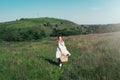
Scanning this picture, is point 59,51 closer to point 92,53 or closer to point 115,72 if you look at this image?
point 92,53

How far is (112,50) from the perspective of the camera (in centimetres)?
1870

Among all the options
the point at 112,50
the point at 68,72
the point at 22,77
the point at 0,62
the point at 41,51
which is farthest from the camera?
the point at 41,51

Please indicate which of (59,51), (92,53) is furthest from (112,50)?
(59,51)

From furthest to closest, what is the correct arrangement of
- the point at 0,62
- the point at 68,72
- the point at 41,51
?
the point at 41,51 → the point at 0,62 → the point at 68,72

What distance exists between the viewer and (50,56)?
19.6m

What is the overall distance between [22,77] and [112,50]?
7044 mm

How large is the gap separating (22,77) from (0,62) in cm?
276

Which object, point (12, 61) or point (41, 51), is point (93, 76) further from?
point (41, 51)

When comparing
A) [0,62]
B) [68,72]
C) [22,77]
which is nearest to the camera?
[22,77]

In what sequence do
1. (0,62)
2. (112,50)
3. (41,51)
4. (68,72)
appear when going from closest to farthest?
(68,72), (0,62), (112,50), (41,51)

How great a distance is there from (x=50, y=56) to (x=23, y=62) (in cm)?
342

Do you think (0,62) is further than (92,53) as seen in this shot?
No

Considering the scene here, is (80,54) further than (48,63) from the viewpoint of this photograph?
Yes

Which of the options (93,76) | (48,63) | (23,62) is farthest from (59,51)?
(93,76)
